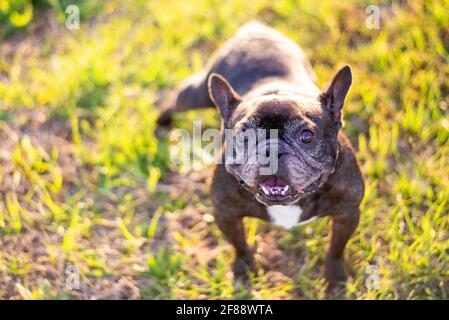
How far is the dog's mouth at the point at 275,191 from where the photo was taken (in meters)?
3.19

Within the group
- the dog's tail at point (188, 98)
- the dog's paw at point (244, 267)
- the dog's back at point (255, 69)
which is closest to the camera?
the dog's back at point (255, 69)

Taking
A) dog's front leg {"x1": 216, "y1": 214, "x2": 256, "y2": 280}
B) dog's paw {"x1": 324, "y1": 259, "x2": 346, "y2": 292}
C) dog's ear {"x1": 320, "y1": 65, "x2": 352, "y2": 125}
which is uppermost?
dog's ear {"x1": 320, "y1": 65, "x2": 352, "y2": 125}

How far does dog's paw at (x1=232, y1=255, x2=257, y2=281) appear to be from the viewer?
13.6 ft

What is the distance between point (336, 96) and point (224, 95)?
2.30 feet

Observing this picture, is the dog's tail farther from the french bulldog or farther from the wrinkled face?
the wrinkled face

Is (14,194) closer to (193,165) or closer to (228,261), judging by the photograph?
(193,165)

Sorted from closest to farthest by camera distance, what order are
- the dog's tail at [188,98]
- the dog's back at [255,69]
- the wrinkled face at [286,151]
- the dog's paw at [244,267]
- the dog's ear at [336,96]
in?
the wrinkled face at [286,151]
the dog's ear at [336,96]
the dog's back at [255,69]
the dog's paw at [244,267]
the dog's tail at [188,98]

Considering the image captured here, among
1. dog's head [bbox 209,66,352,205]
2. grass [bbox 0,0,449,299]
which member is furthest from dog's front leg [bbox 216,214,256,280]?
dog's head [bbox 209,66,352,205]

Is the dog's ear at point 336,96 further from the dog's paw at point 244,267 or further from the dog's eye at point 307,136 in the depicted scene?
the dog's paw at point 244,267

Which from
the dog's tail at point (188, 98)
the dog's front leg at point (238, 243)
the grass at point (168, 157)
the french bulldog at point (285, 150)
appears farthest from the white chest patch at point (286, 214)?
the dog's tail at point (188, 98)

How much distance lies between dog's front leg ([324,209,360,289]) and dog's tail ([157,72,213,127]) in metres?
1.52

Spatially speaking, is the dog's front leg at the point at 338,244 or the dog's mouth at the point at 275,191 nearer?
the dog's mouth at the point at 275,191

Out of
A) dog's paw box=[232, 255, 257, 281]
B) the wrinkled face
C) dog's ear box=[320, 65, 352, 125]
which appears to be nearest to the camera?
the wrinkled face
